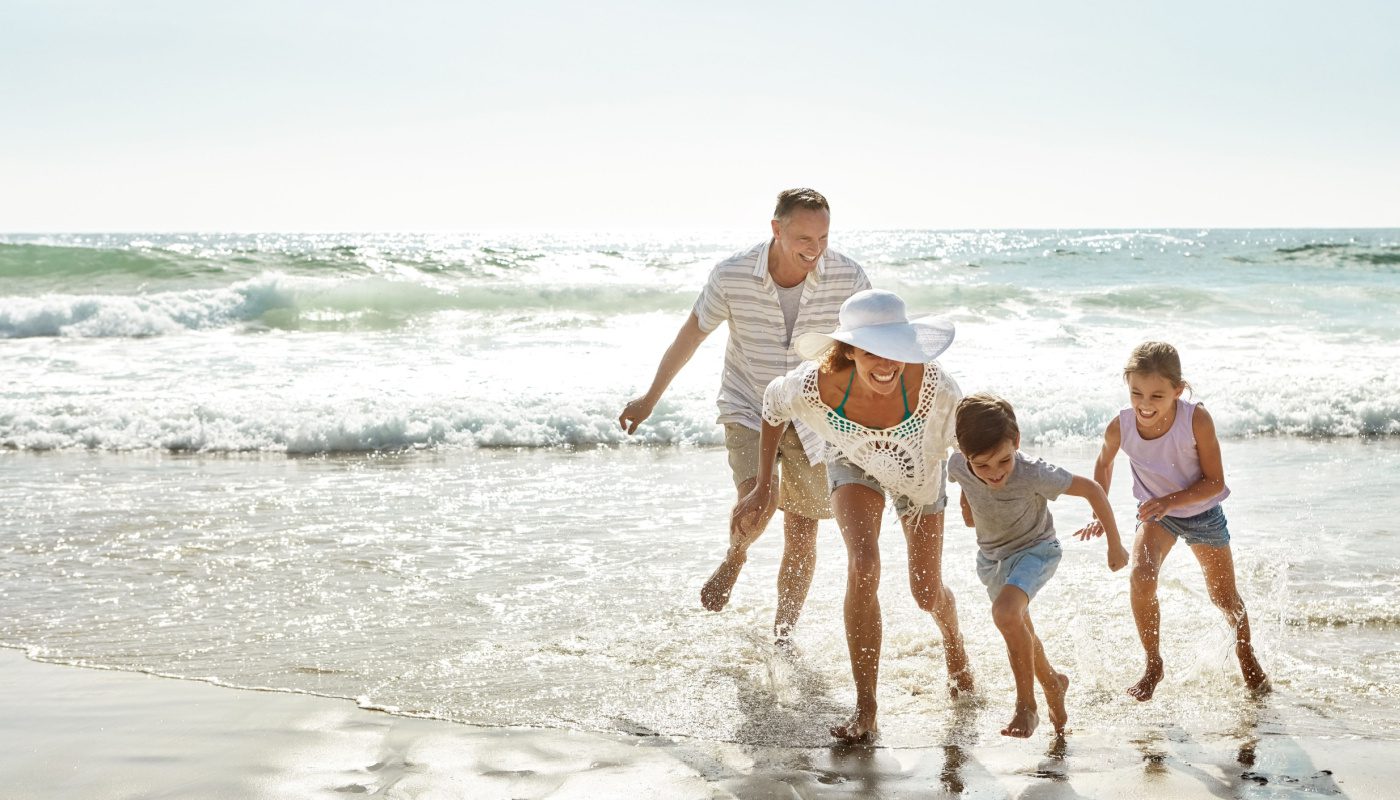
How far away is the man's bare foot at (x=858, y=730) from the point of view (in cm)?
402

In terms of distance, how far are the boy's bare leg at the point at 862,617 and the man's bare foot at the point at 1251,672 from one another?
Result: 144 cm

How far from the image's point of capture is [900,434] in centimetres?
406

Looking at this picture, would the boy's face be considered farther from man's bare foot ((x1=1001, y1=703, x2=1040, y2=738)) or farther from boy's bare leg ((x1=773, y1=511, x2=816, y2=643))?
boy's bare leg ((x1=773, y1=511, x2=816, y2=643))

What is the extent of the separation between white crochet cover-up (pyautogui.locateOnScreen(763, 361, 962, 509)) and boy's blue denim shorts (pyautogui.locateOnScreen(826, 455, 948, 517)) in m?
0.02

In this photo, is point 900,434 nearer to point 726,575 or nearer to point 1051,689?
point 1051,689

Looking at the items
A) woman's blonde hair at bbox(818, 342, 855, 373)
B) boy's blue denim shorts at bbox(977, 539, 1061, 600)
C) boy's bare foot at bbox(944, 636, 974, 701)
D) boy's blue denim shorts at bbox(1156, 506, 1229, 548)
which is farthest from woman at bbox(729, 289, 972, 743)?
boy's blue denim shorts at bbox(1156, 506, 1229, 548)

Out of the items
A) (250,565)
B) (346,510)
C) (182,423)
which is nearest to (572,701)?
(250,565)

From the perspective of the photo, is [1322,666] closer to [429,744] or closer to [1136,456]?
[1136,456]

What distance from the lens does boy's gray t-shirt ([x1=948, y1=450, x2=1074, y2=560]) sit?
3908 mm

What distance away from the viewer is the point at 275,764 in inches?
149

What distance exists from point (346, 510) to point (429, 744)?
4.08 m

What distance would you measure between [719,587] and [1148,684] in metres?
1.64

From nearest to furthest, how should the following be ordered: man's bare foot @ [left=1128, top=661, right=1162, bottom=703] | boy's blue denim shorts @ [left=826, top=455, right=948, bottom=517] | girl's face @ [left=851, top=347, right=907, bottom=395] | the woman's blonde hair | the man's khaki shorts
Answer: girl's face @ [left=851, top=347, right=907, bottom=395] → the woman's blonde hair → boy's blue denim shorts @ [left=826, top=455, right=948, bottom=517] → man's bare foot @ [left=1128, top=661, right=1162, bottom=703] → the man's khaki shorts

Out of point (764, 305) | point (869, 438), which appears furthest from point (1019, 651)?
point (764, 305)
